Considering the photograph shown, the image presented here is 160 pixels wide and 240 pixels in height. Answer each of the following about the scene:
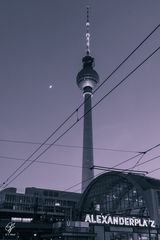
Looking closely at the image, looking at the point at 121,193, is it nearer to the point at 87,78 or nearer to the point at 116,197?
the point at 116,197

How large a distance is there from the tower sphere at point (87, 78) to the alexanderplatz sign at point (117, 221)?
120658 millimetres

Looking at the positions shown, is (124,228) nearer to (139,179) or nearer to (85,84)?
(139,179)

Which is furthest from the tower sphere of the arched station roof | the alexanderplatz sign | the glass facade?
the alexanderplatz sign

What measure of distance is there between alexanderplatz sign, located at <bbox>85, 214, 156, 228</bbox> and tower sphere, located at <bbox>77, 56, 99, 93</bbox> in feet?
396

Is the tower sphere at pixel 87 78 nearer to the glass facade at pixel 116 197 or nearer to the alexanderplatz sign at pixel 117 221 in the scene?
the glass facade at pixel 116 197

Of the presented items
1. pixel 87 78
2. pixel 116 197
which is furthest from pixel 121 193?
pixel 87 78

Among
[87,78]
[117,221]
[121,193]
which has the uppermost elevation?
[87,78]

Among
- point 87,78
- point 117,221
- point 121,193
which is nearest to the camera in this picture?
point 117,221

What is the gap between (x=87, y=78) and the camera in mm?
160000

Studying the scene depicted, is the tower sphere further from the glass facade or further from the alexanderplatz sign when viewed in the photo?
the alexanderplatz sign

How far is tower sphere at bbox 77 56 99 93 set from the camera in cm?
16025

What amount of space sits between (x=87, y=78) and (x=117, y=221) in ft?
412

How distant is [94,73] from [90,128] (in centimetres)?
3941

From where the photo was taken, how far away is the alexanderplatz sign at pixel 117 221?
38500 millimetres
